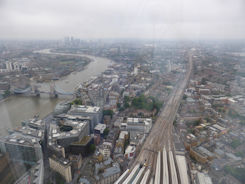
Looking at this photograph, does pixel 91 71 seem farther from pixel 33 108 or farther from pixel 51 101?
pixel 33 108

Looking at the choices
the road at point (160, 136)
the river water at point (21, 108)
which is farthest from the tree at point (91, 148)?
the river water at point (21, 108)

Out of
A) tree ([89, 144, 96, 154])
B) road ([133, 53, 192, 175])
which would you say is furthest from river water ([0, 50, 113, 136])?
road ([133, 53, 192, 175])

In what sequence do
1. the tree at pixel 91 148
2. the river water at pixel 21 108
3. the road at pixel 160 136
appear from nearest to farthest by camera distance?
the road at pixel 160 136
the tree at pixel 91 148
the river water at pixel 21 108

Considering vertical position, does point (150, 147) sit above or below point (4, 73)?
below

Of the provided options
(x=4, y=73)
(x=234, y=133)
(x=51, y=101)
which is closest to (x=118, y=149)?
(x=234, y=133)

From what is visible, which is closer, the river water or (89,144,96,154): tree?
(89,144,96,154): tree

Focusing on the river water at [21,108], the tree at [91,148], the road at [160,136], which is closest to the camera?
the road at [160,136]

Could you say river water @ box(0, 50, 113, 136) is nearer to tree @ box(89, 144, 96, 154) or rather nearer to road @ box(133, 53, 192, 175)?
tree @ box(89, 144, 96, 154)

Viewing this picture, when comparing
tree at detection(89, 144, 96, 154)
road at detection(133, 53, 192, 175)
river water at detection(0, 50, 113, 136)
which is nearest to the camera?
road at detection(133, 53, 192, 175)

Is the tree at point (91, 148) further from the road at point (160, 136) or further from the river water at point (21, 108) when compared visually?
the river water at point (21, 108)
